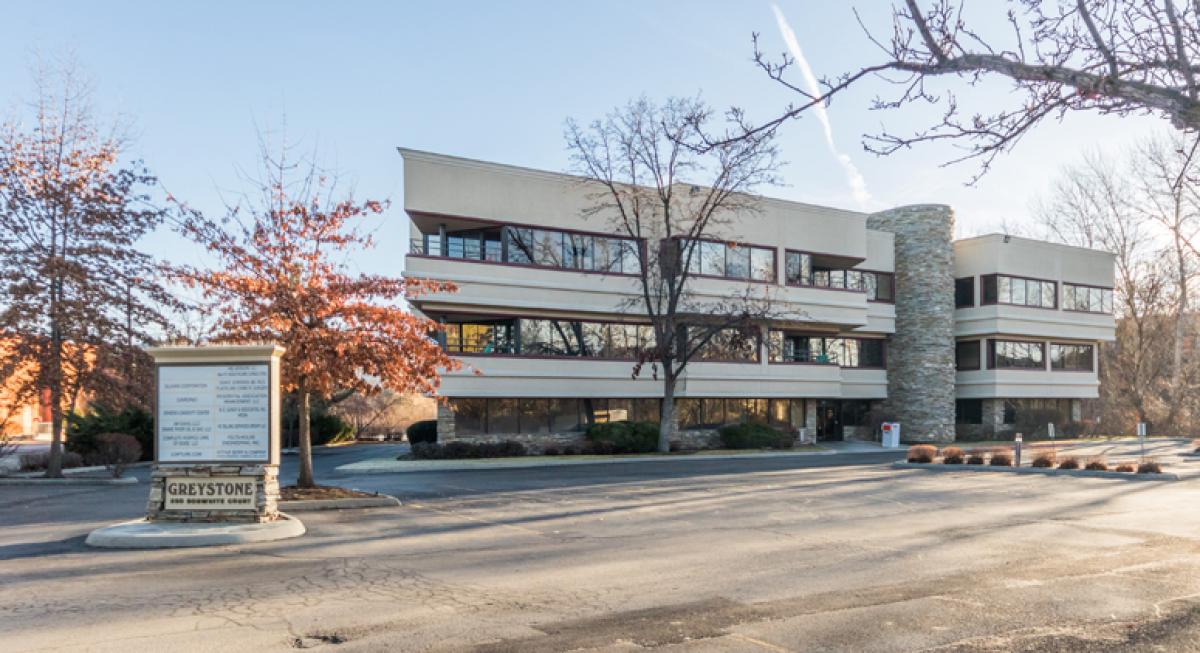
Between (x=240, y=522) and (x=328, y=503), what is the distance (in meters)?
2.89

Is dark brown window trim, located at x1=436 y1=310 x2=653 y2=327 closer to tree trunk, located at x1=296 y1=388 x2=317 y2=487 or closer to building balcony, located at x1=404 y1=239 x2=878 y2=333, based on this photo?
building balcony, located at x1=404 y1=239 x2=878 y2=333

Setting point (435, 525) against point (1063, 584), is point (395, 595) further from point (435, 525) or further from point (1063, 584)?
point (1063, 584)

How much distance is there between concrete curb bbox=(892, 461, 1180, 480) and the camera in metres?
22.3

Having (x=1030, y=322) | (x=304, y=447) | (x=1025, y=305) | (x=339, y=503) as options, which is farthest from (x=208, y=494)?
(x=1030, y=322)

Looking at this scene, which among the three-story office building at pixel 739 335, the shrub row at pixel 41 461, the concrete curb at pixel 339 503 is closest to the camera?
the concrete curb at pixel 339 503

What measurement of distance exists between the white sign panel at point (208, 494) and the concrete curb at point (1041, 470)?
19.6m

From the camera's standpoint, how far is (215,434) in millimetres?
12211

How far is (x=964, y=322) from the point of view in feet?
147

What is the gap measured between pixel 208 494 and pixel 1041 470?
846 inches

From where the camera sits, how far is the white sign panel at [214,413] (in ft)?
39.9

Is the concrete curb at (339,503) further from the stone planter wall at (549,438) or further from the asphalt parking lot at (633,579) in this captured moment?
the stone planter wall at (549,438)

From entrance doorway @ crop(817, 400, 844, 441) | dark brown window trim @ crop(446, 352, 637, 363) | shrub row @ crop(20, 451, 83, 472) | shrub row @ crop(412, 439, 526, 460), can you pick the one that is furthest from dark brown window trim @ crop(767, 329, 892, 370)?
shrub row @ crop(20, 451, 83, 472)

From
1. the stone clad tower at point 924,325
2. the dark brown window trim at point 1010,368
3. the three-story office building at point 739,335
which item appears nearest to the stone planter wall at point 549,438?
the three-story office building at point 739,335

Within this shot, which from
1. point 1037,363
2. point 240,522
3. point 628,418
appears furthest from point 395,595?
point 1037,363
